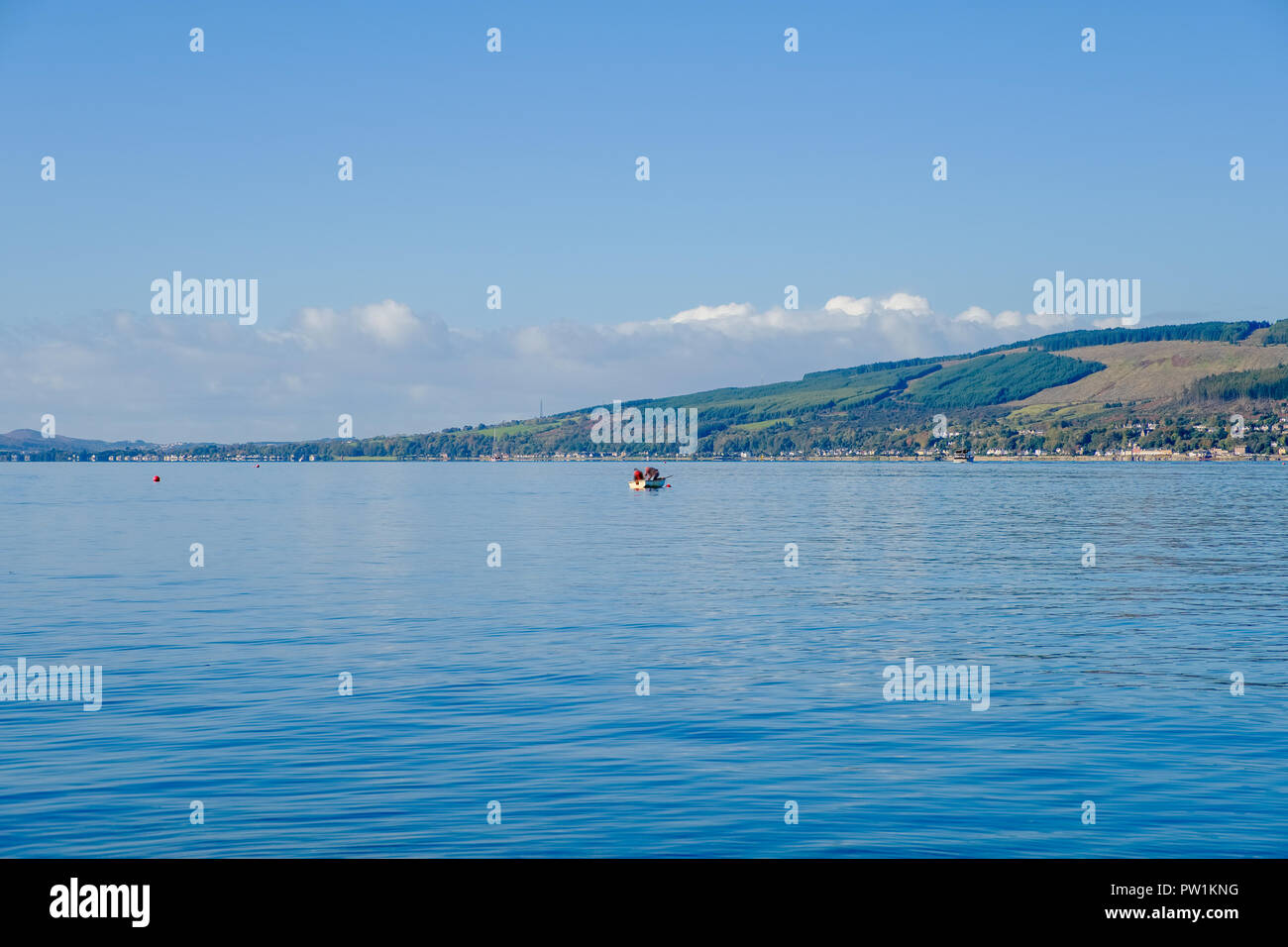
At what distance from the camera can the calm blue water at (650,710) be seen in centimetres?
1733

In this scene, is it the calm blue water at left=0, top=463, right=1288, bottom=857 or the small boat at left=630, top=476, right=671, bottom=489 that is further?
the small boat at left=630, top=476, right=671, bottom=489

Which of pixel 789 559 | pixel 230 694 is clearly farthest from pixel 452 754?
pixel 789 559

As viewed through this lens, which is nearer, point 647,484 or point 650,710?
point 650,710

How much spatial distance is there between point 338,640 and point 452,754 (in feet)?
52.0

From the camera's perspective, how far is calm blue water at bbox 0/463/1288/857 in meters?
17.3

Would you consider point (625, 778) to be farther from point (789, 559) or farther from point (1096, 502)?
point (1096, 502)

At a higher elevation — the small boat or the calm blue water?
the small boat

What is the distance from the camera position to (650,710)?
84.2ft

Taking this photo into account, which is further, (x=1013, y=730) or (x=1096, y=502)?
(x=1096, y=502)

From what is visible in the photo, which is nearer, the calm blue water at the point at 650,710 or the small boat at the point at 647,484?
the calm blue water at the point at 650,710

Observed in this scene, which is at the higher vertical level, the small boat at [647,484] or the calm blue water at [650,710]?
the small boat at [647,484]

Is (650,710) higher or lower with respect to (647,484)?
lower
